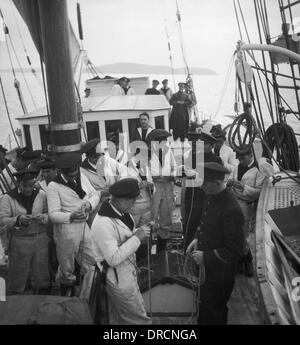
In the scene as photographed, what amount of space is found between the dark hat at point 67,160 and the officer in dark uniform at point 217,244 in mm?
1108

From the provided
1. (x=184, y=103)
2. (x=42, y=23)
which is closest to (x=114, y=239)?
(x=42, y=23)

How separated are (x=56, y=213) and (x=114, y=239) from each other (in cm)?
99

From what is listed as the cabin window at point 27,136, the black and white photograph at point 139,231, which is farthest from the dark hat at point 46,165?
the cabin window at point 27,136

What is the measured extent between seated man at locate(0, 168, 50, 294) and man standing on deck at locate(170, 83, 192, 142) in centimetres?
748

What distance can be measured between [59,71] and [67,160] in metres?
0.75

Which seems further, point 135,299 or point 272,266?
point 272,266

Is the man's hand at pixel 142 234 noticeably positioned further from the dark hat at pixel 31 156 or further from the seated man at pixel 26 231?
the dark hat at pixel 31 156

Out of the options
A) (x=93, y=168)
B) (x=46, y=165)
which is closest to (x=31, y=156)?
(x=46, y=165)

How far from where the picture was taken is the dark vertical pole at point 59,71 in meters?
2.67

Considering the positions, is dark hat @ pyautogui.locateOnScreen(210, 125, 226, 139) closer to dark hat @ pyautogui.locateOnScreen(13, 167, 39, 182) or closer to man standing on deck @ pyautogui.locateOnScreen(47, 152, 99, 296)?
man standing on deck @ pyautogui.locateOnScreen(47, 152, 99, 296)

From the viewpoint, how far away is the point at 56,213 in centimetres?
339

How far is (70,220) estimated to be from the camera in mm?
3430

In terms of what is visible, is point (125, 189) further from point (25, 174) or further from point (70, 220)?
point (25, 174)
